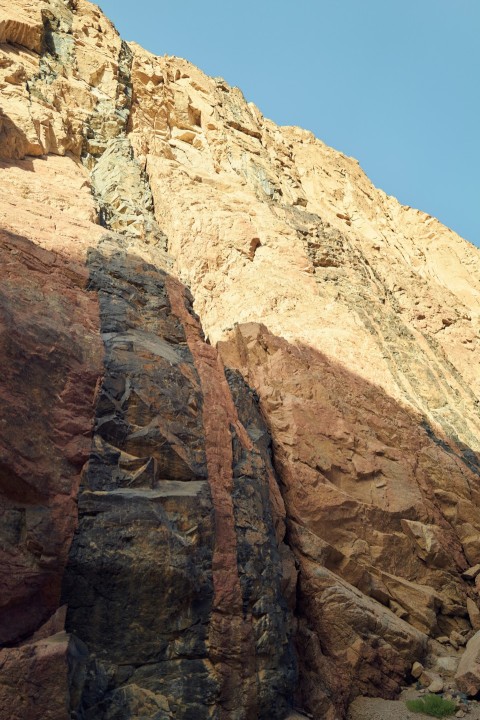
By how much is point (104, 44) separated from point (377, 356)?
64.5 feet

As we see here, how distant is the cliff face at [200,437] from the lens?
20.3 ft

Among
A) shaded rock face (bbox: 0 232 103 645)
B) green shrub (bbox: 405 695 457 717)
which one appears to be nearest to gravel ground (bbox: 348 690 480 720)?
green shrub (bbox: 405 695 457 717)

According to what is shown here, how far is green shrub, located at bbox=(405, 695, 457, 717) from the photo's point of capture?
781 centimetres

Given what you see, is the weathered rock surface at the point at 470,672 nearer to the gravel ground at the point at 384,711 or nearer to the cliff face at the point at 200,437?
the gravel ground at the point at 384,711

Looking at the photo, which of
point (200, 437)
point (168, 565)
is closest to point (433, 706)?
point (168, 565)

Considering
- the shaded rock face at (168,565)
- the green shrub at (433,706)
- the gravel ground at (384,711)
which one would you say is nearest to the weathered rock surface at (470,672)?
the gravel ground at (384,711)

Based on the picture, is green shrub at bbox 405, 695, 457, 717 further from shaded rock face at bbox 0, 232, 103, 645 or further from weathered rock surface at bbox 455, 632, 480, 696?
shaded rock face at bbox 0, 232, 103, 645

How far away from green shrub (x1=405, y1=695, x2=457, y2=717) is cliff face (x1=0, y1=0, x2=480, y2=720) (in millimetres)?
656

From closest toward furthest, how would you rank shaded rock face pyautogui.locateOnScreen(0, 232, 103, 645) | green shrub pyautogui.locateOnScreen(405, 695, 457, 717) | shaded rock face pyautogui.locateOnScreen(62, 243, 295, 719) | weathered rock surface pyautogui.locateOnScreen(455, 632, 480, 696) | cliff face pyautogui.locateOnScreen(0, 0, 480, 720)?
shaded rock face pyautogui.locateOnScreen(0, 232, 103, 645) < shaded rock face pyautogui.locateOnScreen(62, 243, 295, 719) < cliff face pyautogui.locateOnScreen(0, 0, 480, 720) < green shrub pyautogui.locateOnScreen(405, 695, 457, 717) < weathered rock surface pyautogui.locateOnScreen(455, 632, 480, 696)

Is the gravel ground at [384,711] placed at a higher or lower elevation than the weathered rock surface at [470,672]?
lower

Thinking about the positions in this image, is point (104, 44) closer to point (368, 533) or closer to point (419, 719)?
point (368, 533)

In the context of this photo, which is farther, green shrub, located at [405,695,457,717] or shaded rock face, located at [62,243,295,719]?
green shrub, located at [405,695,457,717]

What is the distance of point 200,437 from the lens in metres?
8.41

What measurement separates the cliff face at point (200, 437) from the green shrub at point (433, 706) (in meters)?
0.66
